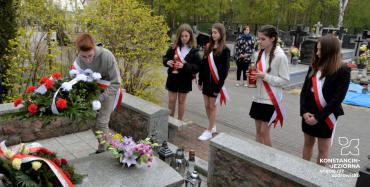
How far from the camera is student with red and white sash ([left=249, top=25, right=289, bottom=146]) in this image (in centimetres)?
417

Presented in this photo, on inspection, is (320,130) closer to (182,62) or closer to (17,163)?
(182,62)

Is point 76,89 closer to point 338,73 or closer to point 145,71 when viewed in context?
point 338,73

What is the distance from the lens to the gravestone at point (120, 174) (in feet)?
9.84

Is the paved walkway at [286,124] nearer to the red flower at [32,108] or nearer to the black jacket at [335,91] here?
the black jacket at [335,91]

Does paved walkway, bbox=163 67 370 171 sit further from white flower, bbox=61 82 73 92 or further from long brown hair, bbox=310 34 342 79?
white flower, bbox=61 82 73 92

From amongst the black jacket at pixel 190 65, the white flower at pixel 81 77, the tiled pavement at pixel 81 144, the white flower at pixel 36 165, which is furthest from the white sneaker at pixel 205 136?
the white flower at pixel 36 165

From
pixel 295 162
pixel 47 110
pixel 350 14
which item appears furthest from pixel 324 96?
pixel 350 14

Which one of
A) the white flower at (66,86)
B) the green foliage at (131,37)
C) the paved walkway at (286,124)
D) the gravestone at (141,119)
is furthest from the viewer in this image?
the green foliage at (131,37)

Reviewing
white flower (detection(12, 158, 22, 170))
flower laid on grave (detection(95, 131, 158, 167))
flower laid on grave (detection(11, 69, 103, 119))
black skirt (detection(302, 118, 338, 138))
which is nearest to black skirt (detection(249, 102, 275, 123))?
black skirt (detection(302, 118, 338, 138))

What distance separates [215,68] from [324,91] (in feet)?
6.07

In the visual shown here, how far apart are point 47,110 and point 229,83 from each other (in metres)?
8.84

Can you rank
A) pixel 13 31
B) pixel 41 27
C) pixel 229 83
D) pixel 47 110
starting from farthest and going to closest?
pixel 229 83, pixel 41 27, pixel 13 31, pixel 47 110

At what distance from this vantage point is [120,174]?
314 cm

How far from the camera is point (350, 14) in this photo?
117 feet
